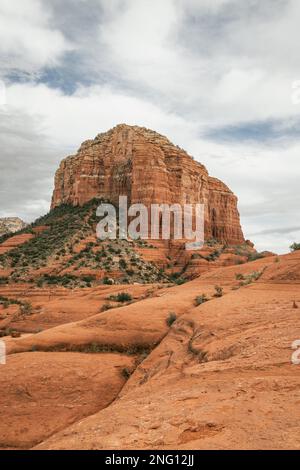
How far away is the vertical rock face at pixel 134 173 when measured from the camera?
7238cm

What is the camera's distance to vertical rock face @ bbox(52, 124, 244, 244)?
72.4 metres

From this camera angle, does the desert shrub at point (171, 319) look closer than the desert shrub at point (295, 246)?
Yes

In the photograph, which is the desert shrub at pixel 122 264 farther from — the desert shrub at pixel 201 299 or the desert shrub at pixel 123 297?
the desert shrub at pixel 201 299

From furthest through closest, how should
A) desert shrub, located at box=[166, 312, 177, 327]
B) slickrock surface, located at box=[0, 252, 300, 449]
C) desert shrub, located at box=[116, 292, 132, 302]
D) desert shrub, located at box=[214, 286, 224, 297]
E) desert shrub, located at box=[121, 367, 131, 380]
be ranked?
desert shrub, located at box=[116, 292, 132, 302]
desert shrub, located at box=[214, 286, 224, 297]
desert shrub, located at box=[166, 312, 177, 327]
desert shrub, located at box=[121, 367, 131, 380]
slickrock surface, located at box=[0, 252, 300, 449]

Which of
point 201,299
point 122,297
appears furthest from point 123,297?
point 201,299

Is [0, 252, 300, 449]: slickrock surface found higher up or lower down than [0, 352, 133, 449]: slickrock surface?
higher up

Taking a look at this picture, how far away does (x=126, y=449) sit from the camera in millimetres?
5418

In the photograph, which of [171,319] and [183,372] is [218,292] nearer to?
[171,319]

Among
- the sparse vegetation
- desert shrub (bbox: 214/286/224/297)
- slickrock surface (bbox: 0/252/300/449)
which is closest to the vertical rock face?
the sparse vegetation

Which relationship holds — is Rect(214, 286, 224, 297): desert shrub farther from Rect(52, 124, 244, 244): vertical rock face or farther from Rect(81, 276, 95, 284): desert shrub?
Rect(52, 124, 244, 244): vertical rock face

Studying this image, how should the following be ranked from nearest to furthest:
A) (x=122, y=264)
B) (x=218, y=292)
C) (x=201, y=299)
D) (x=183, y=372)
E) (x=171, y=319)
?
(x=183, y=372), (x=171, y=319), (x=201, y=299), (x=218, y=292), (x=122, y=264)

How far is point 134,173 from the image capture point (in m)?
72.6

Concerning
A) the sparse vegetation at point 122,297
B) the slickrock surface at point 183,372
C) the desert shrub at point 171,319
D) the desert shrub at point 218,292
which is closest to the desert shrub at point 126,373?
the slickrock surface at point 183,372
